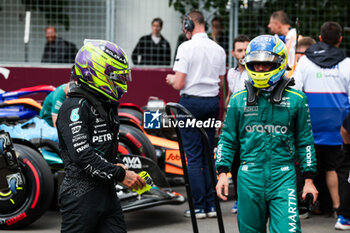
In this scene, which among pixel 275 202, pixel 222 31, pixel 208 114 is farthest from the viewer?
pixel 222 31

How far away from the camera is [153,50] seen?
10.7 metres

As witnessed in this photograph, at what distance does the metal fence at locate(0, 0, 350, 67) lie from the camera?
35.2 feet

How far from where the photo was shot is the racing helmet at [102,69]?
4074 mm

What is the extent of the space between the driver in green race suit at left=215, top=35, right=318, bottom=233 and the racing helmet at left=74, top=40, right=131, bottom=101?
0.85 m

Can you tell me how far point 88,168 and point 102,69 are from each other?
0.60 meters

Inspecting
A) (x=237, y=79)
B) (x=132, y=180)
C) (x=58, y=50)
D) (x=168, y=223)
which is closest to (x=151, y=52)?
(x=58, y=50)

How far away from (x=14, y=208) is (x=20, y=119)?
1429mm

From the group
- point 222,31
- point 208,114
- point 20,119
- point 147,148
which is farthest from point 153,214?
point 222,31

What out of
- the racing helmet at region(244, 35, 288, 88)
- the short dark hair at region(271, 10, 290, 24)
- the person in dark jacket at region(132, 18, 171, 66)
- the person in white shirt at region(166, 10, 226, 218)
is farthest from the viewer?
the person in dark jacket at region(132, 18, 171, 66)

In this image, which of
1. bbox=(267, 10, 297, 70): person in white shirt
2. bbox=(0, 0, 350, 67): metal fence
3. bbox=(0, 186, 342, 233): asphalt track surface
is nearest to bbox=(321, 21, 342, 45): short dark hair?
bbox=(267, 10, 297, 70): person in white shirt

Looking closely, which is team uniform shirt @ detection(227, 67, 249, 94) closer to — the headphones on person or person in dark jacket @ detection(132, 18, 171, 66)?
the headphones on person

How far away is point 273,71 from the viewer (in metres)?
4.46

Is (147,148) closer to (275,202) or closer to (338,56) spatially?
(338,56)

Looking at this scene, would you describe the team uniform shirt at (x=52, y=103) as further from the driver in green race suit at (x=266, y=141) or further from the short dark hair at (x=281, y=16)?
the driver in green race suit at (x=266, y=141)
